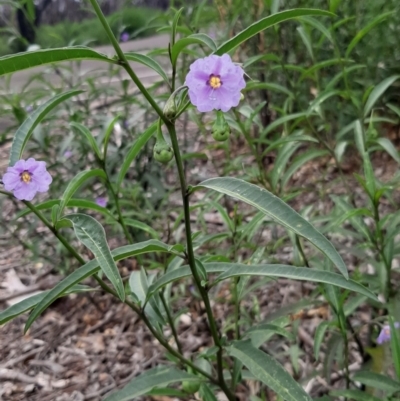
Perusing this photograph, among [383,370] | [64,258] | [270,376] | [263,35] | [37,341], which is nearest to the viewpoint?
[270,376]

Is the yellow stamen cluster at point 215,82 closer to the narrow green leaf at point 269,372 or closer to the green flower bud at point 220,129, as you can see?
the green flower bud at point 220,129

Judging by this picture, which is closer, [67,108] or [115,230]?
[115,230]

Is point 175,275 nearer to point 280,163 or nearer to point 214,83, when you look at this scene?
point 214,83

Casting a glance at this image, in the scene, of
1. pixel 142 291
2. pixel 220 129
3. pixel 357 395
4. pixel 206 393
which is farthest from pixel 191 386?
pixel 220 129

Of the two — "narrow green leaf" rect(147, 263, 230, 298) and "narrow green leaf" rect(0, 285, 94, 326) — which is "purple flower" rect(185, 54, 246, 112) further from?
"narrow green leaf" rect(0, 285, 94, 326)

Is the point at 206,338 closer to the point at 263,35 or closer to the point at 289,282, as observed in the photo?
the point at 289,282

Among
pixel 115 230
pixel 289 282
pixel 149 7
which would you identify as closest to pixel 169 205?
pixel 115 230

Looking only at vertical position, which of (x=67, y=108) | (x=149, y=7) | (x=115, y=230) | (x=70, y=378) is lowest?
(x=70, y=378)
